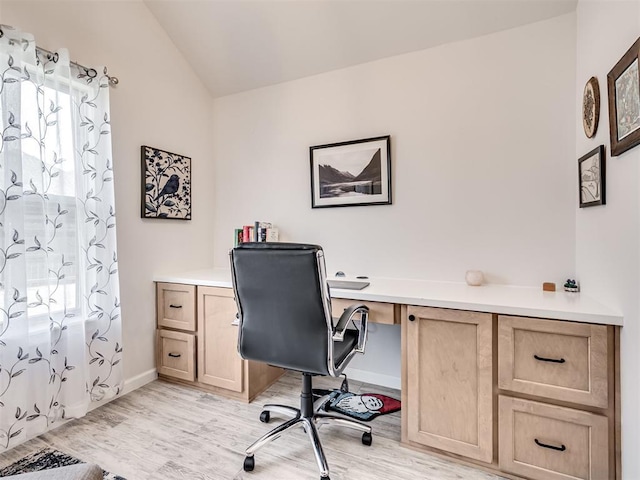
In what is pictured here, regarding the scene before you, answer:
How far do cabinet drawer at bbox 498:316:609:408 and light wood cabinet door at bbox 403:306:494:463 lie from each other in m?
0.08

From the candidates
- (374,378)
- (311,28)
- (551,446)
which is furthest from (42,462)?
(311,28)

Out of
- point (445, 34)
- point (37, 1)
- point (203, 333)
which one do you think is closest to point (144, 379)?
point (203, 333)

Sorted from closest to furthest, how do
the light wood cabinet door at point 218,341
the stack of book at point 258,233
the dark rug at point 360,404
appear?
the dark rug at point 360,404
the light wood cabinet door at point 218,341
the stack of book at point 258,233

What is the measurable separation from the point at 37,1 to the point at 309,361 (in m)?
2.50

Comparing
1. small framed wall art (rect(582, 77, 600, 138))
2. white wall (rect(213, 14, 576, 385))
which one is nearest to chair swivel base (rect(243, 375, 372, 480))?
white wall (rect(213, 14, 576, 385))

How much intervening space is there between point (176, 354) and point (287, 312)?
143cm

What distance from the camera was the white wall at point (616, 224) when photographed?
3.77 feet

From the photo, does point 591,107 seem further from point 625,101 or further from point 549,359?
point 549,359

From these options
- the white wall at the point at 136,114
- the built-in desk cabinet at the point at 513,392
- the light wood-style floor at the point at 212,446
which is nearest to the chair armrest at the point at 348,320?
the built-in desk cabinet at the point at 513,392

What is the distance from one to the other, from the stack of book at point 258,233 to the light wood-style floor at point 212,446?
3.99 feet

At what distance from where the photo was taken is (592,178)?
1.57 metres

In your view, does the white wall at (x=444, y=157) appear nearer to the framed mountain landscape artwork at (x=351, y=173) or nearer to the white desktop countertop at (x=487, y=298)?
the framed mountain landscape artwork at (x=351, y=173)

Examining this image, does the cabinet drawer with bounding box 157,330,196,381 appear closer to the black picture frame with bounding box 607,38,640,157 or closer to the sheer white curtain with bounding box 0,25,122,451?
the sheer white curtain with bounding box 0,25,122,451

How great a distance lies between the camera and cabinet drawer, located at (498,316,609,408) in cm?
129
